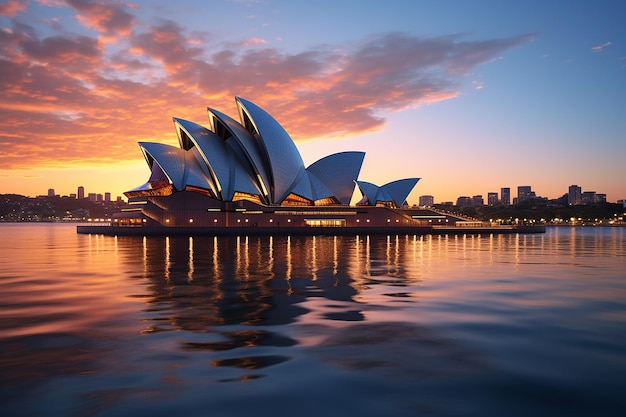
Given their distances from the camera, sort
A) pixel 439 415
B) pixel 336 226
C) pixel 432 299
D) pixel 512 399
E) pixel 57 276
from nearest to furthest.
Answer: pixel 439 415 < pixel 512 399 < pixel 432 299 < pixel 57 276 < pixel 336 226

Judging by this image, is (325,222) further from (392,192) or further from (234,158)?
(392,192)

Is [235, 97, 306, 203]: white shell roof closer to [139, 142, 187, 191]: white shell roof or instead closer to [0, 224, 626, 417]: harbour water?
[139, 142, 187, 191]: white shell roof

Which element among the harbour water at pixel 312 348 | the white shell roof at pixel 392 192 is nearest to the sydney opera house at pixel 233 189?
the white shell roof at pixel 392 192

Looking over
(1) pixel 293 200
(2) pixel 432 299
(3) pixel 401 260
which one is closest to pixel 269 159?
(1) pixel 293 200

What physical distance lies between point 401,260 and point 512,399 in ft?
74.3

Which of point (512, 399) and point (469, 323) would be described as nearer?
point (512, 399)

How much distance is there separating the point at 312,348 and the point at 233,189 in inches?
2428

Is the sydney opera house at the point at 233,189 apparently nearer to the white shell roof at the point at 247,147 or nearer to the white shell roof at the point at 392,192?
the white shell roof at the point at 247,147

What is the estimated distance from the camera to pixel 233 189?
228ft

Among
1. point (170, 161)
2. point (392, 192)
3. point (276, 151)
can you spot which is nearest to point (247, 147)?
point (276, 151)

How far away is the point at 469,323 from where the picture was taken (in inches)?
453

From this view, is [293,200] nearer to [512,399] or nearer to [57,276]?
[57,276]

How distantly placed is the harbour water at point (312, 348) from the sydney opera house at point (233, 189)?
1987 inches

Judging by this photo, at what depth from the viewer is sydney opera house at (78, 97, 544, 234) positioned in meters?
67.5
